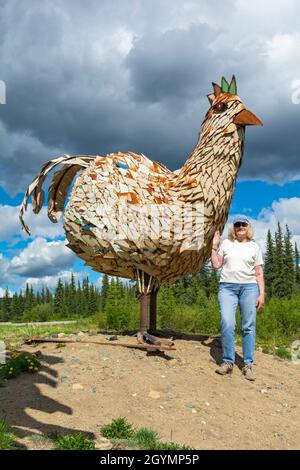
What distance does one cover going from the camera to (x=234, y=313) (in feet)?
20.3

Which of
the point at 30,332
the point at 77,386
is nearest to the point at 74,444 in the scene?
the point at 77,386

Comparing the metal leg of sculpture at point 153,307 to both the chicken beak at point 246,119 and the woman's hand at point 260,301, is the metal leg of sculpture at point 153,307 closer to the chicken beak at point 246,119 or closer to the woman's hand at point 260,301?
the woman's hand at point 260,301

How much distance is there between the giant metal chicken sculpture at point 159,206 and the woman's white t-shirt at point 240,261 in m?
0.44

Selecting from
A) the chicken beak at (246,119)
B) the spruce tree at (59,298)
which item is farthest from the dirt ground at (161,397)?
the spruce tree at (59,298)

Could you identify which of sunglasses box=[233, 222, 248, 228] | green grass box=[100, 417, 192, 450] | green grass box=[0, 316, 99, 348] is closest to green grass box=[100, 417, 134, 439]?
green grass box=[100, 417, 192, 450]

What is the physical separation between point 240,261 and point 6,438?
12.3ft

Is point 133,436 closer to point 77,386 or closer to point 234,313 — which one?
point 77,386

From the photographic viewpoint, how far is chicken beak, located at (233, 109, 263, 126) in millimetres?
6418

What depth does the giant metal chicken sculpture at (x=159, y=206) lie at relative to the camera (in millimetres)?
6320

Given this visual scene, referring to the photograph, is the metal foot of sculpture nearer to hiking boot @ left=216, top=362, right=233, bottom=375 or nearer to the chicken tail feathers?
hiking boot @ left=216, top=362, right=233, bottom=375

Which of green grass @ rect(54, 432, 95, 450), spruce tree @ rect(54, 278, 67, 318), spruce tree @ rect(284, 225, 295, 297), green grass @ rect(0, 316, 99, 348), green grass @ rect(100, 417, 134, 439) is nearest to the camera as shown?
green grass @ rect(54, 432, 95, 450)

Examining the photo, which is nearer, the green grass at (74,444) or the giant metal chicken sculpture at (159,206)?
the green grass at (74,444)

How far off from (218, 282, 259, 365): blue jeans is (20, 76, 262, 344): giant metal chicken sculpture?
2.53 feet
